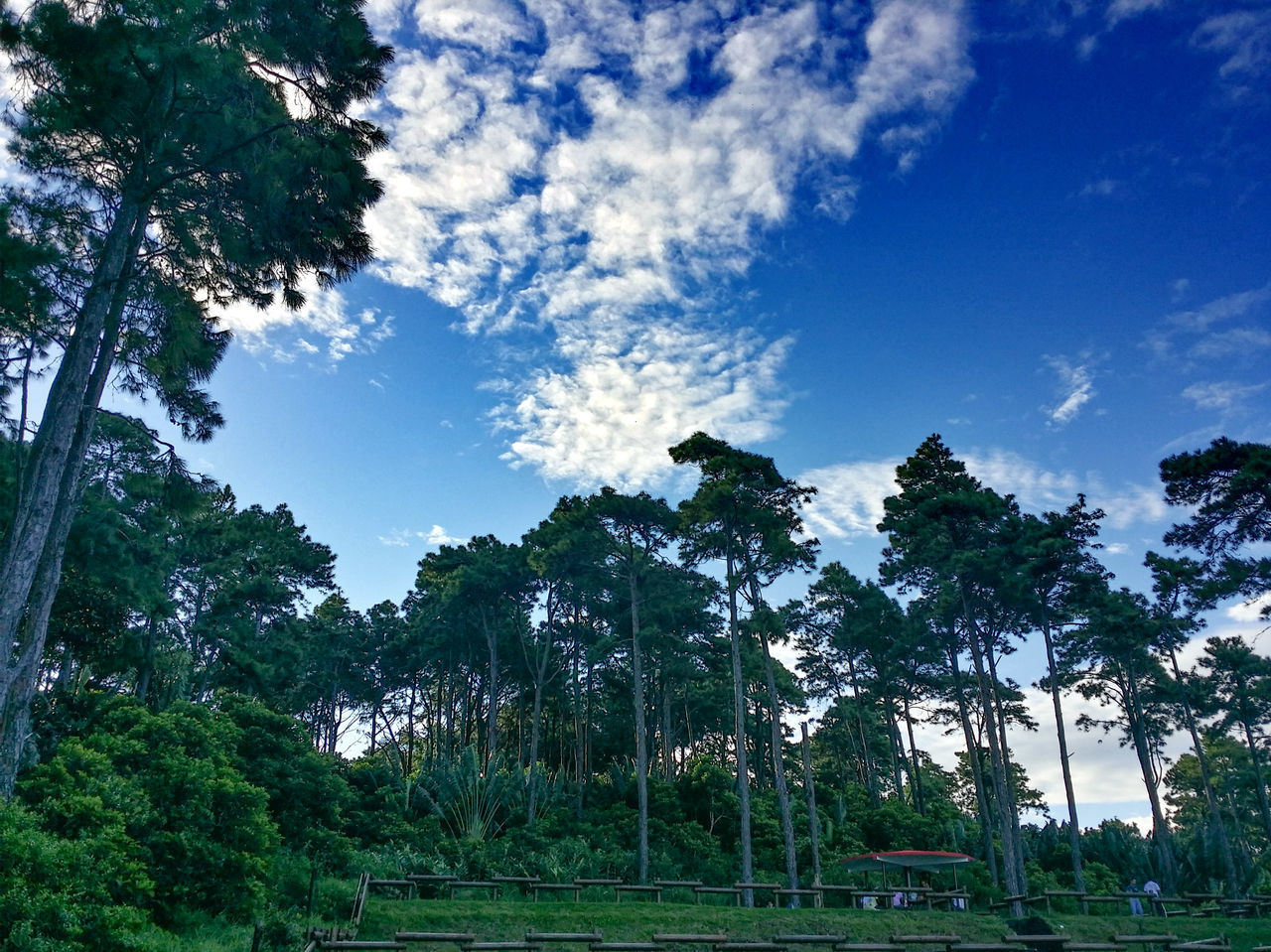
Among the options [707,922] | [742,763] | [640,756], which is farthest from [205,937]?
[640,756]

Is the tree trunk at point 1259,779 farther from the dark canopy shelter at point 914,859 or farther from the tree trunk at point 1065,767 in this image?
the dark canopy shelter at point 914,859

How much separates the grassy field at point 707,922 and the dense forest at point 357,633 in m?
2.03

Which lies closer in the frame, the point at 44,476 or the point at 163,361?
the point at 44,476

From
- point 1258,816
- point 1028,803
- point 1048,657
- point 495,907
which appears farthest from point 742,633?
point 1258,816

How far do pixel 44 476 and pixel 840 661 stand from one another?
32522 mm

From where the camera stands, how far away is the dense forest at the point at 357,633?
10.3 meters

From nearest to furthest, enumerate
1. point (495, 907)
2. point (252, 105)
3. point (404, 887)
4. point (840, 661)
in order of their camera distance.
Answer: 1. point (252, 105)
2. point (495, 907)
3. point (404, 887)
4. point (840, 661)

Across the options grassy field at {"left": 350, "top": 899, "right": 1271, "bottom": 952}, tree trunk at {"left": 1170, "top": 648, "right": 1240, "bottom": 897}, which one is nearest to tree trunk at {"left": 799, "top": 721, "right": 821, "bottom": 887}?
grassy field at {"left": 350, "top": 899, "right": 1271, "bottom": 952}

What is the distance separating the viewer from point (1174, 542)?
2088 cm

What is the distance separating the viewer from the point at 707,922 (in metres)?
14.8

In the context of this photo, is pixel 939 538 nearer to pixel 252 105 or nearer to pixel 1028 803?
pixel 252 105

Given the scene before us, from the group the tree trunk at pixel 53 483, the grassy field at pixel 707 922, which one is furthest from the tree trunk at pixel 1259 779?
the tree trunk at pixel 53 483

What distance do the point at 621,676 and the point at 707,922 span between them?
74.3ft

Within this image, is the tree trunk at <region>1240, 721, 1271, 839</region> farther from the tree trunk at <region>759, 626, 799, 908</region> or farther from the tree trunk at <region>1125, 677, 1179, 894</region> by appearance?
the tree trunk at <region>759, 626, 799, 908</region>
